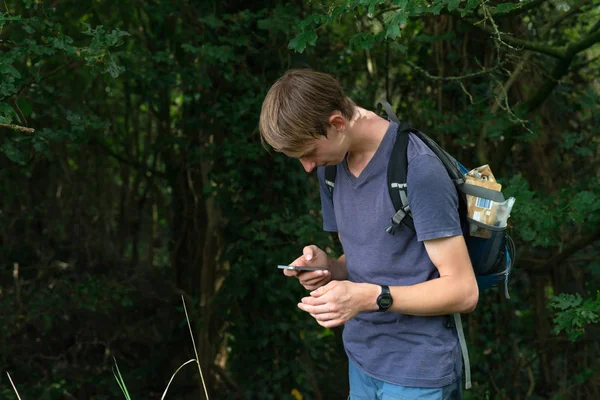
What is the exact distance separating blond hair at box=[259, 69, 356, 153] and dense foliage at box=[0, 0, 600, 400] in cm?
187

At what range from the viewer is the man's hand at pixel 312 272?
7.18ft

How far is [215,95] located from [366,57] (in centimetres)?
106

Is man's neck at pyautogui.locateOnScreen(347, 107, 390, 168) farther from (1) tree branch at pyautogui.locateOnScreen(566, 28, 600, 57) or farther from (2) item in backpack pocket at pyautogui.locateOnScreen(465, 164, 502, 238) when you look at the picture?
(1) tree branch at pyautogui.locateOnScreen(566, 28, 600, 57)

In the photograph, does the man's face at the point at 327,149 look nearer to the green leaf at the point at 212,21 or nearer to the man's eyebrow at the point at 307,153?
the man's eyebrow at the point at 307,153

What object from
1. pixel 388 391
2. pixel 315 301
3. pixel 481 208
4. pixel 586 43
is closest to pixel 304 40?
pixel 481 208

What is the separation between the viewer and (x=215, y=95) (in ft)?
15.3

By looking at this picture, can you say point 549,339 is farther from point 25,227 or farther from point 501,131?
point 25,227

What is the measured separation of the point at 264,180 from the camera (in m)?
4.72

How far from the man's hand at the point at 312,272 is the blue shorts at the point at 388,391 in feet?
0.91

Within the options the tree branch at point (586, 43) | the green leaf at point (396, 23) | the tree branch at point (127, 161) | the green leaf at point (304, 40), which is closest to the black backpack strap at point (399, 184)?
the green leaf at point (396, 23)

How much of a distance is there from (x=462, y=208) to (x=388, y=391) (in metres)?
0.56

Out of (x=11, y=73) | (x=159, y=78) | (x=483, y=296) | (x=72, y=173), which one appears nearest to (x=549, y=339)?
(x=483, y=296)

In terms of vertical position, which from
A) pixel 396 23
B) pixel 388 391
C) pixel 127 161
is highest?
pixel 396 23

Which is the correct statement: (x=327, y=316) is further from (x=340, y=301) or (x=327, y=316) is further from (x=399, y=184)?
(x=399, y=184)
